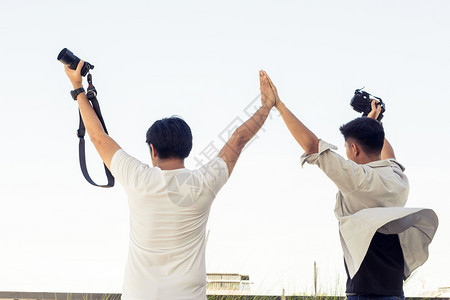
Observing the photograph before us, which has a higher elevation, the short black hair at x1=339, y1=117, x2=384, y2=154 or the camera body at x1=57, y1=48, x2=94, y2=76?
the camera body at x1=57, y1=48, x2=94, y2=76

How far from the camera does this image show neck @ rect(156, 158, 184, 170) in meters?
2.53

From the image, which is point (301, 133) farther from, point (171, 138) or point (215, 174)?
point (171, 138)

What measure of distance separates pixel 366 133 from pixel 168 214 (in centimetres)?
121

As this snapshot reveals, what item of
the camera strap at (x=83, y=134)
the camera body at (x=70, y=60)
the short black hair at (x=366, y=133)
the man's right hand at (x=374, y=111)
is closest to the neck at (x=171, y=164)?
the camera strap at (x=83, y=134)

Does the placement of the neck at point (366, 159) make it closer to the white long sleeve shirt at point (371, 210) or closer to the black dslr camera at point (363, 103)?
the white long sleeve shirt at point (371, 210)

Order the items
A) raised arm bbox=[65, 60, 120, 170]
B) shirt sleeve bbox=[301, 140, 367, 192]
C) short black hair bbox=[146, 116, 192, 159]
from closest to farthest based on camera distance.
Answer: short black hair bbox=[146, 116, 192, 159] < raised arm bbox=[65, 60, 120, 170] < shirt sleeve bbox=[301, 140, 367, 192]

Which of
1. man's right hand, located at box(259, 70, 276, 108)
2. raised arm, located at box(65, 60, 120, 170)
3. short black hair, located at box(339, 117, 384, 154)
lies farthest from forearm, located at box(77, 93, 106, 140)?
short black hair, located at box(339, 117, 384, 154)

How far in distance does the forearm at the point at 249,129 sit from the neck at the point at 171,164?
31cm

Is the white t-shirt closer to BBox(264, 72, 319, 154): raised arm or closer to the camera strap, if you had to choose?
the camera strap

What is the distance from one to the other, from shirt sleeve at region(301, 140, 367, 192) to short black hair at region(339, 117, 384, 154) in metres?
0.25

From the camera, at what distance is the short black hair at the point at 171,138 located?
252cm

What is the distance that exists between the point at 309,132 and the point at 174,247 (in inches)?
36.8

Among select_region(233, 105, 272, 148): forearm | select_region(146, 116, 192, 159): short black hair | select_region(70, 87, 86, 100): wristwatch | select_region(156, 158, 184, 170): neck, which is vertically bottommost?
select_region(156, 158, 184, 170): neck

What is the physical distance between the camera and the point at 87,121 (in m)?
2.76
